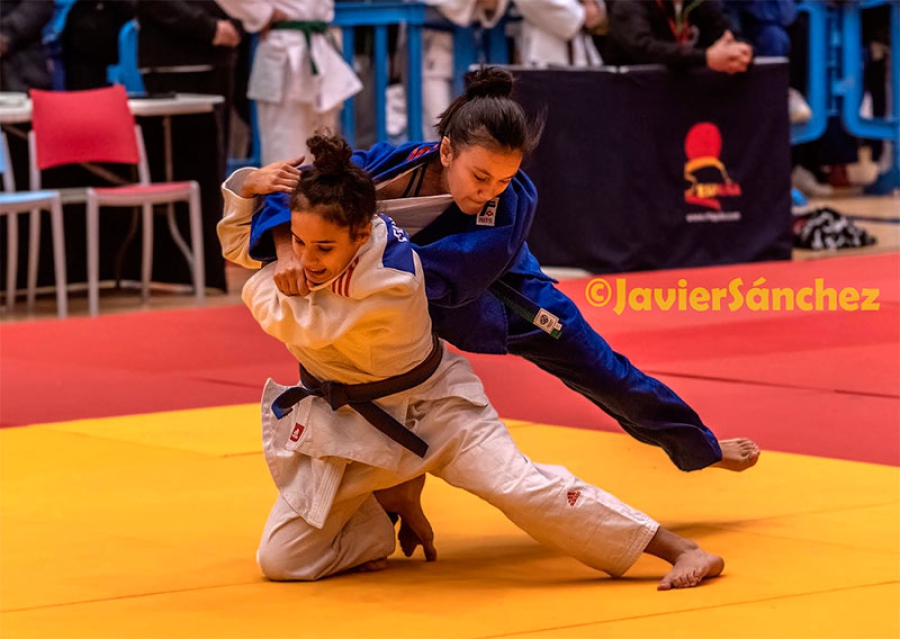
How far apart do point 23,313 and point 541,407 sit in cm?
324

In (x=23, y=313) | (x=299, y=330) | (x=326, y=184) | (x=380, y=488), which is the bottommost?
(x=23, y=313)

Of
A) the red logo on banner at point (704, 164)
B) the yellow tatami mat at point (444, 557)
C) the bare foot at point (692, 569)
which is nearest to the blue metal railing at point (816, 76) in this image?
the red logo on banner at point (704, 164)

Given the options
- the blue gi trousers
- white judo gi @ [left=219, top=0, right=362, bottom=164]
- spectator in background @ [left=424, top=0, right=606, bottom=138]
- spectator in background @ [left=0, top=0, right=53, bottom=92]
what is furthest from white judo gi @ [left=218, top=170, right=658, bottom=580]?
spectator in background @ [left=0, top=0, right=53, bottom=92]

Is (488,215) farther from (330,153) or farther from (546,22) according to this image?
(546,22)

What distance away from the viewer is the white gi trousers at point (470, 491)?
255cm

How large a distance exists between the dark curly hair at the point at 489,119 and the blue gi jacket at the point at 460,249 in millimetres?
109

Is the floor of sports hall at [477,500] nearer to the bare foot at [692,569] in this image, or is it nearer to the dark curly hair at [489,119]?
the bare foot at [692,569]

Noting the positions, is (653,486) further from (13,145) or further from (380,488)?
(13,145)

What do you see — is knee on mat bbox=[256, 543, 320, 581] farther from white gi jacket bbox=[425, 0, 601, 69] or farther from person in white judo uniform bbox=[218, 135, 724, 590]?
white gi jacket bbox=[425, 0, 601, 69]

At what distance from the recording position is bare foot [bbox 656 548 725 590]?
2.51 m

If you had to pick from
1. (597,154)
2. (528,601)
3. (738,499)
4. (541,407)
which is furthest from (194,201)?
(528,601)

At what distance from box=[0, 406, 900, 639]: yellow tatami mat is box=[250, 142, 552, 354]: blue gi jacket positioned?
0.47 m

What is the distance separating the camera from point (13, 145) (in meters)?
6.77

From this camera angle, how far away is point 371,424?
102 inches
